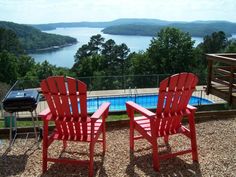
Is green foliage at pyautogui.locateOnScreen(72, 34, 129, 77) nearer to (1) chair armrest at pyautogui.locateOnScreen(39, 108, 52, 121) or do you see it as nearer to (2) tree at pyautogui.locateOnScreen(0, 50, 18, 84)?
(2) tree at pyautogui.locateOnScreen(0, 50, 18, 84)

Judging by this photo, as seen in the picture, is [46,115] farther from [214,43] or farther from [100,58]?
[214,43]

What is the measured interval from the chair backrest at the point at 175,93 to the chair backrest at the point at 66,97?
0.80 metres

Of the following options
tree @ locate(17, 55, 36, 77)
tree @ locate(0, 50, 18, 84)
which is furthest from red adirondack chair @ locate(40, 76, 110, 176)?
tree @ locate(17, 55, 36, 77)

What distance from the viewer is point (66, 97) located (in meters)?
3.22

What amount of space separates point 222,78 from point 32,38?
88563mm

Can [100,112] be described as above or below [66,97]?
below

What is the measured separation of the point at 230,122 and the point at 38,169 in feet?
9.86

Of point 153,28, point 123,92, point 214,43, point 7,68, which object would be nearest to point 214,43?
point 214,43

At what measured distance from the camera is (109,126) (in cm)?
469

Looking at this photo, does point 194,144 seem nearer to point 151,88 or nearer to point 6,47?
point 151,88

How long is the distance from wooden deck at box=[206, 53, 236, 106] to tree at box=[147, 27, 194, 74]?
20411 millimetres

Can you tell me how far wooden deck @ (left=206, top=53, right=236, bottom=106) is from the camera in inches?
223

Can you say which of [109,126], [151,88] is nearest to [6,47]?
[151,88]

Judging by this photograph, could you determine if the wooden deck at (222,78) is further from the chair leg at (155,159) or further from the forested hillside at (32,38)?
the forested hillside at (32,38)
